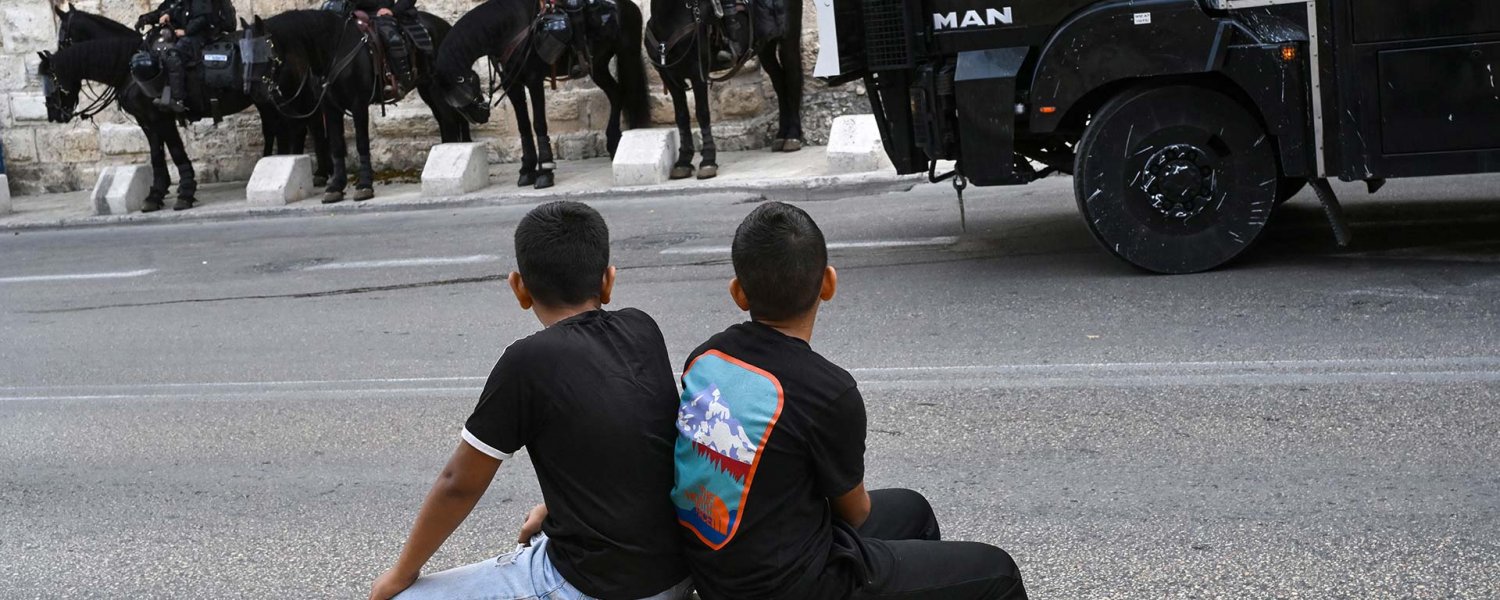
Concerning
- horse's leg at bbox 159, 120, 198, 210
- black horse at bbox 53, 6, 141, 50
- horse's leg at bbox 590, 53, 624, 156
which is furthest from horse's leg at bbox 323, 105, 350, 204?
horse's leg at bbox 590, 53, 624, 156

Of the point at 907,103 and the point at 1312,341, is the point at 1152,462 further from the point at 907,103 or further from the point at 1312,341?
the point at 907,103

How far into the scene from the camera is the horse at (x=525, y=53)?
15.3m

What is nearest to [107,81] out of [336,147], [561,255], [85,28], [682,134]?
[85,28]

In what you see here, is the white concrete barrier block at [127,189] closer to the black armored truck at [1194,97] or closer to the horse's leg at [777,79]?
the horse's leg at [777,79]

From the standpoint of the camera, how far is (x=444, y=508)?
315 cm

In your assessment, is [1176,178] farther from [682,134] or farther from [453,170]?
[453,170]

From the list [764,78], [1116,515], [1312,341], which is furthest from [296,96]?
[1116,515]

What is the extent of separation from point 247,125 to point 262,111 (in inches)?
69.7

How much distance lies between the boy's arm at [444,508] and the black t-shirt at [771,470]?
0.39 metres

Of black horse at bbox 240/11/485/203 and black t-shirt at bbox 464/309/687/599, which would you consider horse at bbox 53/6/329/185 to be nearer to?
black horse at bbox 240/11/485/203

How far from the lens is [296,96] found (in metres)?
16.7

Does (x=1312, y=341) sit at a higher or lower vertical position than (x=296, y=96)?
lower

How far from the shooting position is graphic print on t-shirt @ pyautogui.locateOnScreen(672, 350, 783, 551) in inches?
120

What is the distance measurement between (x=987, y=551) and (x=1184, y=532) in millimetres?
1713
